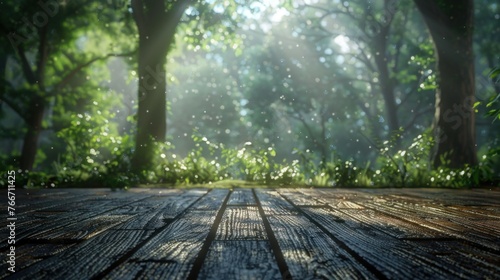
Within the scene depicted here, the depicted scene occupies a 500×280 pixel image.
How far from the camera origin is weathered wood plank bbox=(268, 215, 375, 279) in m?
1.23

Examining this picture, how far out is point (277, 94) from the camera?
3038 centimetres

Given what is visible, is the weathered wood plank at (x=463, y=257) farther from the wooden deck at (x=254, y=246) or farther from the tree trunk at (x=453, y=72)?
the tree trunk at (x=453, y=72)

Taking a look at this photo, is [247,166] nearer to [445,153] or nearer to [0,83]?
[445,153]

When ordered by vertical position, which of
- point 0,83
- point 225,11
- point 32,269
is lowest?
point 32,269

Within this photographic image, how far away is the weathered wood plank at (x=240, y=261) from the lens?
3.96 feet

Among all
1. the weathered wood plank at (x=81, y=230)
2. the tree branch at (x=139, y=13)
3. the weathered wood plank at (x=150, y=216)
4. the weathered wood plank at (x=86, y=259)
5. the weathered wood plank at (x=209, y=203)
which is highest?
the tree branch at (x=139, y=13)

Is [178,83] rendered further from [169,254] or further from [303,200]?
[169,254]

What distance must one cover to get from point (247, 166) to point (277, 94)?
2187 centimetres

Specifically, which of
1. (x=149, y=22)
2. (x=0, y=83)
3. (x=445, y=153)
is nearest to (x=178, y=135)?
(x=0, y=83)

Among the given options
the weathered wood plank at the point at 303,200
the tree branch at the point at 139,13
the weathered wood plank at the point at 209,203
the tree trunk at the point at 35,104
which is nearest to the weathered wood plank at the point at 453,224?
the weathered wood plank at the point at 303,200

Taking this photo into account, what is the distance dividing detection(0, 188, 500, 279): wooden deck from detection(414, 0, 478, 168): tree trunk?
24.8 feet

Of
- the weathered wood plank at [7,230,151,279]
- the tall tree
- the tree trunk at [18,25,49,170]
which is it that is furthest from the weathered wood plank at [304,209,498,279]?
the tree trunk at [18,25,49,170]

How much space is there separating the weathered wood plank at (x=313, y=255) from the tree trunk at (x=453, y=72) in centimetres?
858

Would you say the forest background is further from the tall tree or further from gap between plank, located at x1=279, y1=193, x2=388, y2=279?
gap between plank, located at x1=279, y1=193, x2=388, y2=279
